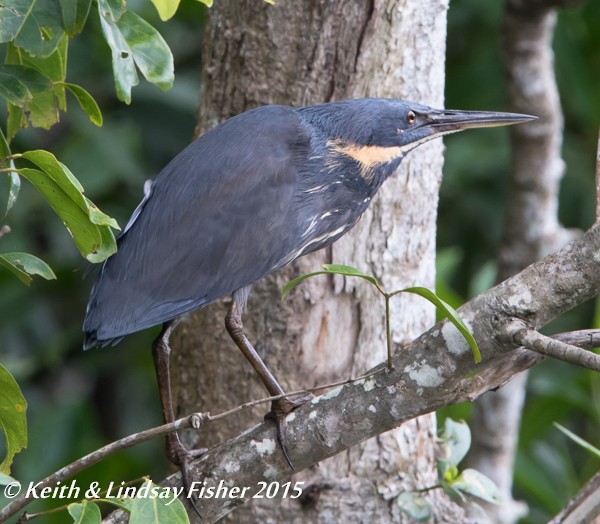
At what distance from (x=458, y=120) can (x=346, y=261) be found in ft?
1.67

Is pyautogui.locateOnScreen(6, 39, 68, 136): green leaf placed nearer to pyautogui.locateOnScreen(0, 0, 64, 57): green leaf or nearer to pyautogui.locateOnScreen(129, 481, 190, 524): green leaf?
pyautogui.locateOnScreen(0, 0, 64, 57): green leaf

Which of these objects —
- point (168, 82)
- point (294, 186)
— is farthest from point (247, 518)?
point (168, 82)

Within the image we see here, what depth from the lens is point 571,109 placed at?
486 centimetres

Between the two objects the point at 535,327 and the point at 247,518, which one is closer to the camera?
the point at 535,327

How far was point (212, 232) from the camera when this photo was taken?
95.2 inches

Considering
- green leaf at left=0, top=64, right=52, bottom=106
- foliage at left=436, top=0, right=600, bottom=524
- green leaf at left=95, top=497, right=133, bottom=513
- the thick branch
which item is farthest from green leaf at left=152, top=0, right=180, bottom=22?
foliage at left=436, top=0, right=600, bottom=524

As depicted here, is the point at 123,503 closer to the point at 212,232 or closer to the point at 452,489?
the point at 212,232

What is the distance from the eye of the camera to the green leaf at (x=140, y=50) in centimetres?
185

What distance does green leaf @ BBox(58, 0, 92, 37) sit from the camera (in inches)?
72.0

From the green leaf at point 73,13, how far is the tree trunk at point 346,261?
0.86m

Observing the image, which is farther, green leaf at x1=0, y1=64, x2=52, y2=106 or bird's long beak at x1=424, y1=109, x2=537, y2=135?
bird's long beak at x1=424, y1=109, x2=537, y2=135

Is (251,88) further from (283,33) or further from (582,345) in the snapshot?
(582,345)

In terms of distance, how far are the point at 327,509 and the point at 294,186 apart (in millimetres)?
921

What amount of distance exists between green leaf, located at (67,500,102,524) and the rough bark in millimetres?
2044
